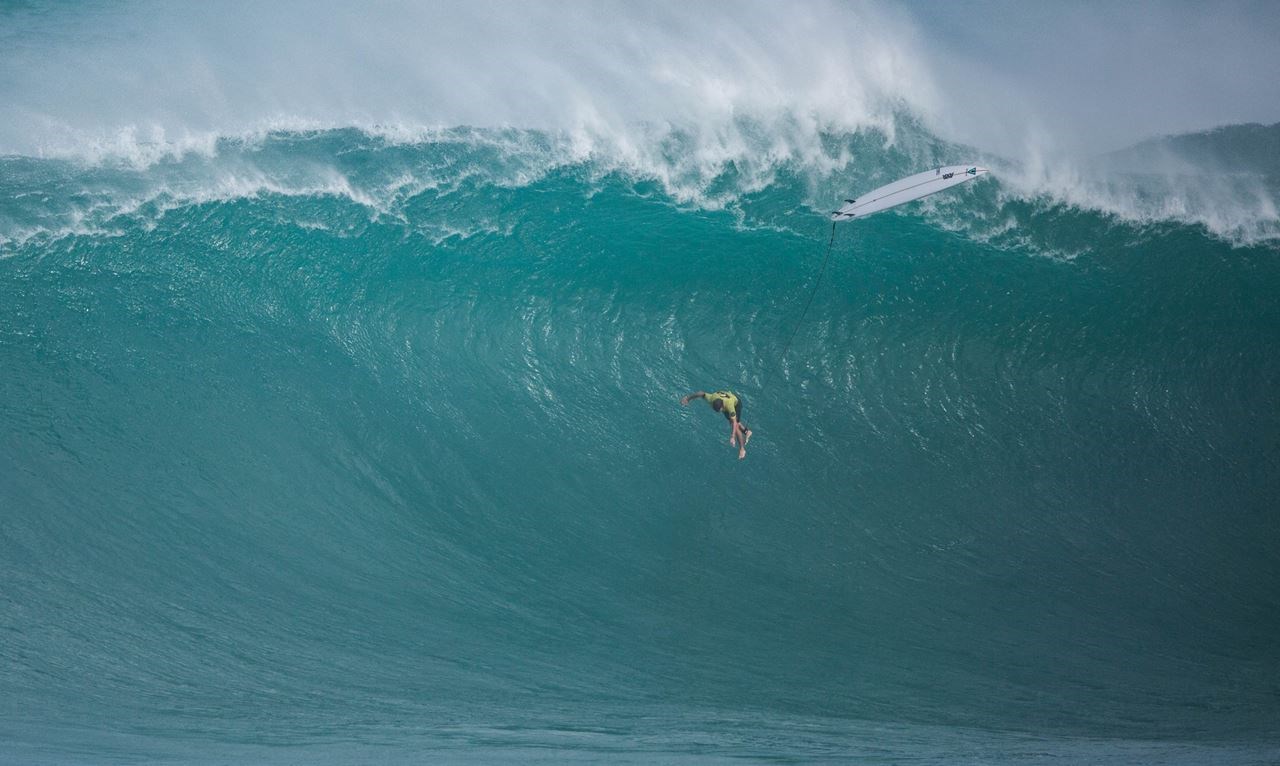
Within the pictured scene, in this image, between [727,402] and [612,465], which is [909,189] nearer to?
[727,402]

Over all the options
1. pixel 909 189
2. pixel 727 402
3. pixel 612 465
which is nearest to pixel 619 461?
pixel 612 465

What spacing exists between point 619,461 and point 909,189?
16.3ft

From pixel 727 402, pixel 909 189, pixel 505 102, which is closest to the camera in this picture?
pixel 727 402

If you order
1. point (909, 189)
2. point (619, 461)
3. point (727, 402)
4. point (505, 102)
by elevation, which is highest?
point (505, 102)

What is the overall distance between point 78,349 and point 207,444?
7.34 ft

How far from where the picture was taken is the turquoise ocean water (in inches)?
330

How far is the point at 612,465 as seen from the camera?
10438 mm

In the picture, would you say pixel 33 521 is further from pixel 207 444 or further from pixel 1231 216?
pixel 1231 216

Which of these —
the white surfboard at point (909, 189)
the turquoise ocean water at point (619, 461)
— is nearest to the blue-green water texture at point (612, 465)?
the turquoise ocean water at point (619, 461)

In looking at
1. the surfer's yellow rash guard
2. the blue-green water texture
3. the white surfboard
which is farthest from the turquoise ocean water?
the surfer's yellow rash guard

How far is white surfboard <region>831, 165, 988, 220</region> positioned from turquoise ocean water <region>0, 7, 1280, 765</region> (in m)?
0.87

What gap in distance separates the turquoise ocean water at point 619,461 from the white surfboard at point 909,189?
0.87 m

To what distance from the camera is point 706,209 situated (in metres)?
12.5

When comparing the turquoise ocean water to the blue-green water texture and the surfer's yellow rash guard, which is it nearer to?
the blue-green water texture
